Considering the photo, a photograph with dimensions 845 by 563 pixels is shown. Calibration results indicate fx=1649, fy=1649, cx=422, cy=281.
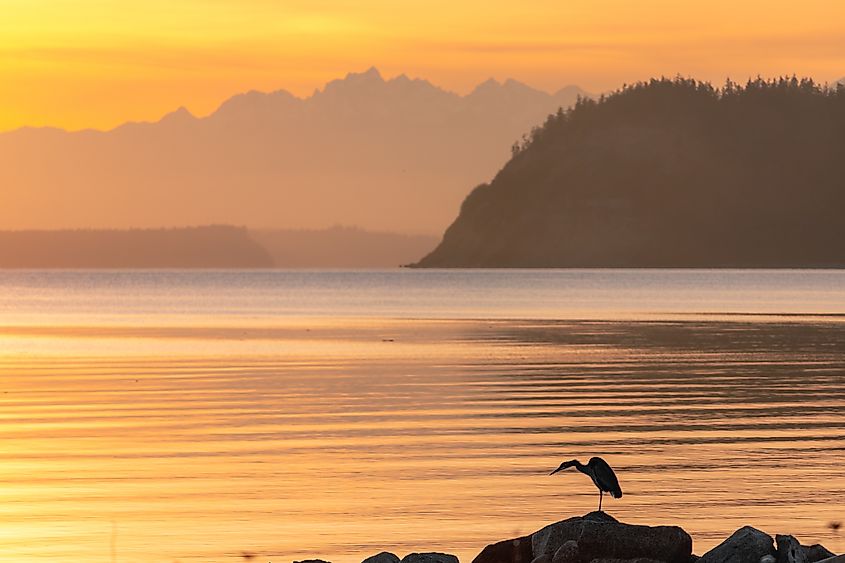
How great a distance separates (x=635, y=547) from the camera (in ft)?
54.4

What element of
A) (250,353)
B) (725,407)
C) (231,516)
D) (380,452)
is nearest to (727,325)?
(250,353)

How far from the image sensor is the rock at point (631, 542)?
53.7 feet

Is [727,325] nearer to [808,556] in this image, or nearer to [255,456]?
[255,456]

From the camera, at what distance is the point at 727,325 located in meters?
92.4

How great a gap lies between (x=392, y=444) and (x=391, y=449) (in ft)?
2.67

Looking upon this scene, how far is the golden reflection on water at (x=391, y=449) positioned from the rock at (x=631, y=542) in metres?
3.74

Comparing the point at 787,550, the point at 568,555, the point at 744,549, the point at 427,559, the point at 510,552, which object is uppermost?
the point at 510,552

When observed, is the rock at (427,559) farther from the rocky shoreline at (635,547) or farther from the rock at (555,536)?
the rock at (555,536)

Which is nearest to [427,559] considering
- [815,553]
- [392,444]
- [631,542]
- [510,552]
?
[510,552]

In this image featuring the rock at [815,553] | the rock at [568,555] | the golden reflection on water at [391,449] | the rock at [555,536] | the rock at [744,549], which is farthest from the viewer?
the golden reflection on water at [391,449]

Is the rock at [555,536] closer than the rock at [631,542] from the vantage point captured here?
No

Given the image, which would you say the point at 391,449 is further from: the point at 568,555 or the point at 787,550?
the point at 787,550

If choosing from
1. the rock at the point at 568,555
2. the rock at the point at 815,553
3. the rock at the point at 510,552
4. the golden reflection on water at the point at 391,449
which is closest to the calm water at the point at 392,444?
the golden reflection on water at the point at 391,449

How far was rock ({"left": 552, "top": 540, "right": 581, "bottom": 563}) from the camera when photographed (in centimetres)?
1634
